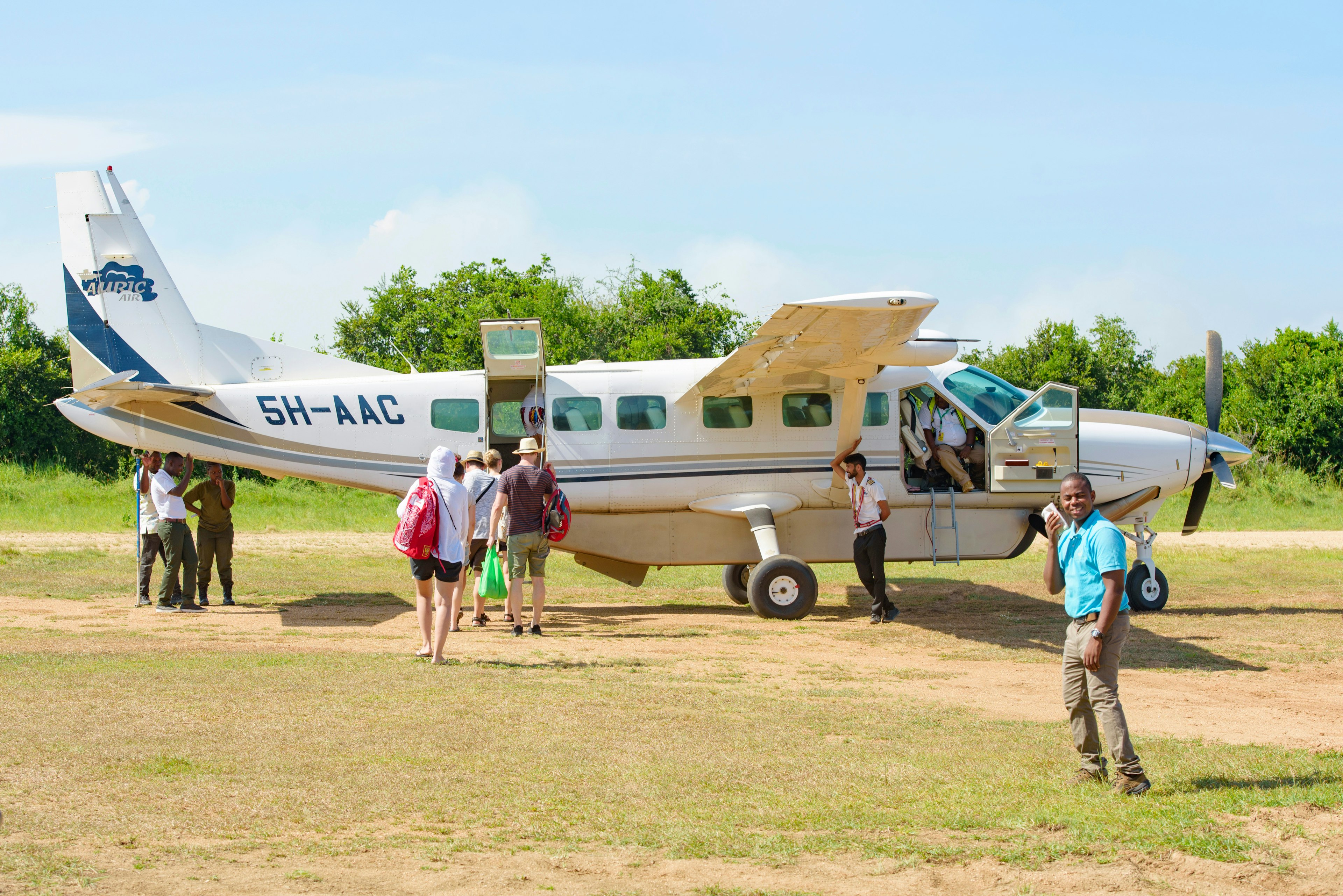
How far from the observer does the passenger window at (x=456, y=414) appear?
1405 centimetres

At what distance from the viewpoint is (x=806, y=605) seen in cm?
1332

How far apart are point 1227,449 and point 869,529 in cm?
558

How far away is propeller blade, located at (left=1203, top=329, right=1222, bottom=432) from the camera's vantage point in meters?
15.5

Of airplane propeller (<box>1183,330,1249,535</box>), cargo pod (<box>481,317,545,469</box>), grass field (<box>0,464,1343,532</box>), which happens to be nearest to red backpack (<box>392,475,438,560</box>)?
cargo pod (<box>481,317,545,469</box>)

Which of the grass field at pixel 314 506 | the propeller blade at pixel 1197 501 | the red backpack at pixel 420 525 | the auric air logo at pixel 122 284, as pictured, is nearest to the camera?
the red backpack at pixel 420 525

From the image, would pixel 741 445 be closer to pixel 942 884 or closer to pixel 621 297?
pixel 942 884

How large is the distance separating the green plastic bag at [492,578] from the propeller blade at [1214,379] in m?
9.91

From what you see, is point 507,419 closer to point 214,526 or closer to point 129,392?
point 214,526

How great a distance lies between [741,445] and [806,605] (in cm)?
218

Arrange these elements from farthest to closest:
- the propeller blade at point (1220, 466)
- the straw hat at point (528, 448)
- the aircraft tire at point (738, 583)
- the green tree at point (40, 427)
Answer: the green tree at point (40, 427), the aircraft tire at point (738, 583), the propeller blade at point (1220, 466), the straw hat at point (528, 448)

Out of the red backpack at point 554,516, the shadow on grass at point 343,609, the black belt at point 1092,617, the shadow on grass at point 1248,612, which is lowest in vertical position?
the shadow on grass at point 1248,612

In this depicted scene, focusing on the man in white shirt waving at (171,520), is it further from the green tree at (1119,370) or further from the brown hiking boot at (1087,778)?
the green tree at (1119,370)

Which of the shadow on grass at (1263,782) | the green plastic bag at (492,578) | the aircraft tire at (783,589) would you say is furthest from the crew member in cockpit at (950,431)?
the shadow on grass at (1263,782)

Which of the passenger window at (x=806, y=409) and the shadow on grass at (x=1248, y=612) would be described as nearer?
the shadow on grass at (x=1248, y=612)
